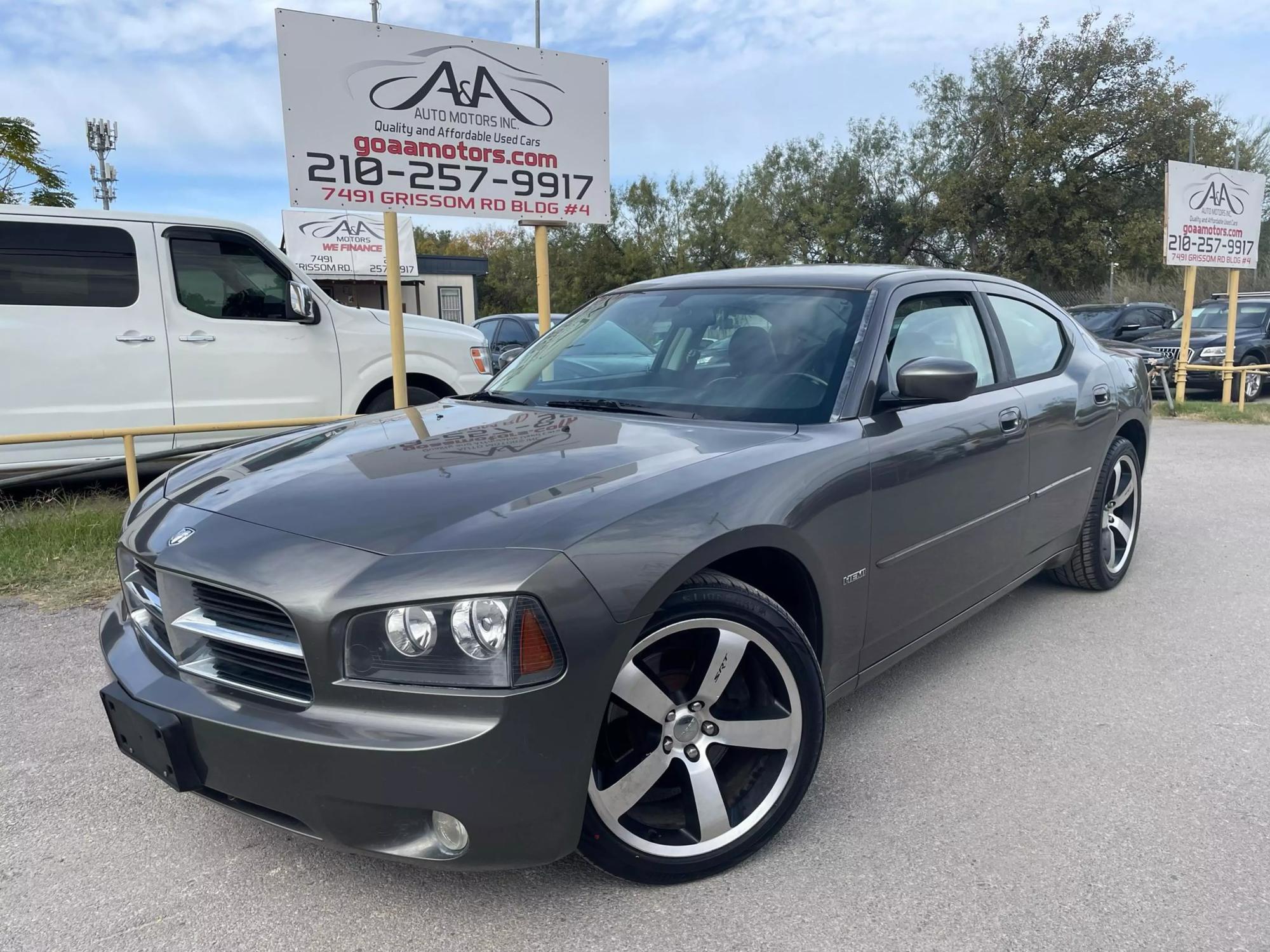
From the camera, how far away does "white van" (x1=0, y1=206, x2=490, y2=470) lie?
6.29 m

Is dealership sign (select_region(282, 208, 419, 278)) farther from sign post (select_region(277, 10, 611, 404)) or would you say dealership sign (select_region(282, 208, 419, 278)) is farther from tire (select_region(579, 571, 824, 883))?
tire (select_region(579, 571, 824, 883))

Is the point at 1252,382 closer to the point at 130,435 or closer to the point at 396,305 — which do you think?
the point at 396,305

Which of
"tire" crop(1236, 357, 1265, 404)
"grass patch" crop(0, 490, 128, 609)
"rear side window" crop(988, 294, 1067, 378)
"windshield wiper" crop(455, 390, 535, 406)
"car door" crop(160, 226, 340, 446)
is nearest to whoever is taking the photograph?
"windshield wiper" crop(455, 390, 535, 406)

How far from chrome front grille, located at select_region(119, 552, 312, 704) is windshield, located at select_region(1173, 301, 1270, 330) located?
16542mm

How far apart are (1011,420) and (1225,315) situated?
16.2 metres

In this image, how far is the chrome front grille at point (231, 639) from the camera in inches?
82.7

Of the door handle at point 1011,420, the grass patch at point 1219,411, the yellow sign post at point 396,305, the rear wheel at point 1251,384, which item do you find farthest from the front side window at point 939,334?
the rear wheel at point 1251,384

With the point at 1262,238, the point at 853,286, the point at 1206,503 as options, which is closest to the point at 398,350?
the point at 853,286

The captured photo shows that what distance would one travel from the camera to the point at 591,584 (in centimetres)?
207

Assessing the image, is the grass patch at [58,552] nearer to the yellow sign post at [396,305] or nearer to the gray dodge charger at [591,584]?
the yellow sign post at [396,305]

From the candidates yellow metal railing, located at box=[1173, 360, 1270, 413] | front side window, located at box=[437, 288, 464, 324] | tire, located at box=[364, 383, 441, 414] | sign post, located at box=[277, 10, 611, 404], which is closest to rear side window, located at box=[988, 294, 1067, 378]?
sign post, located at box=[277, 10, 611, 404]

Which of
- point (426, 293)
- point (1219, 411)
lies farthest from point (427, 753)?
point (426, 293)

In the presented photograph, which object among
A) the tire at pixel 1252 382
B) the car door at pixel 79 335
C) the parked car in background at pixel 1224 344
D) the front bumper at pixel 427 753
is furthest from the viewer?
the parked car in background at pixel 1224 344

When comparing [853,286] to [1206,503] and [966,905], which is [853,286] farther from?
[1206,503]
